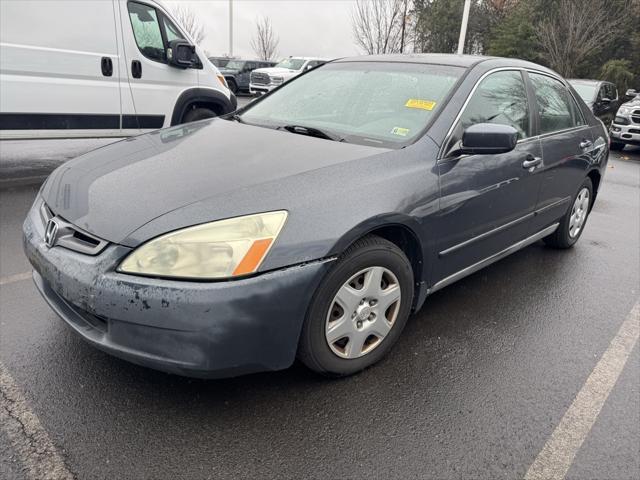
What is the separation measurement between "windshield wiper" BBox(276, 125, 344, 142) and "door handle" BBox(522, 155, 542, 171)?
4.28 feet

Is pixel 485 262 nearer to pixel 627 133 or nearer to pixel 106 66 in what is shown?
pixel 106 66

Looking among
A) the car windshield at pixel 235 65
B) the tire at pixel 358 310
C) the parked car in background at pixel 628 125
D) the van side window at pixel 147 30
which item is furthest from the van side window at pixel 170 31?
the car windshield at pixel 235 65

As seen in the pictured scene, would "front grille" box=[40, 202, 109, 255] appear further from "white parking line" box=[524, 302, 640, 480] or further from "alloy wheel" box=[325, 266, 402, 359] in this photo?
"white parking line" box=[524, 302, 640, 480]

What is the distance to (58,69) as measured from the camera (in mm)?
5469

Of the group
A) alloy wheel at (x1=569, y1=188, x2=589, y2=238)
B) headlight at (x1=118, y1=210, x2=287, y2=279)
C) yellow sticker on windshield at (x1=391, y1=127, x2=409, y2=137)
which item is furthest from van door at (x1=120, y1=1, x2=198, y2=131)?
headlight at (x1=118, y1=210, x2=287, y2=279)

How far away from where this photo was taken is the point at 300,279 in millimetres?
2006

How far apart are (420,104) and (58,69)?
437cm

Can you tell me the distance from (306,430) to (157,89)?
17.1 ft

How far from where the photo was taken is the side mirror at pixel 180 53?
609 centimetres

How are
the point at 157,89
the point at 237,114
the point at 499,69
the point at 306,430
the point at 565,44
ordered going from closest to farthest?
1. the point at 306,430
2. the point at 499,69
3. the point at 237,114
4. the point at 157,89
5. the point at 565,44

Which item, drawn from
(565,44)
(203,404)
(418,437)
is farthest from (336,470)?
(565,44)

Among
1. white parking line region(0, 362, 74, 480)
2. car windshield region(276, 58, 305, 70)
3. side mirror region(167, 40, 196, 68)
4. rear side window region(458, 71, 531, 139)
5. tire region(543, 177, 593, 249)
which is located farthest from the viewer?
car windshield region(276, 58, 305, 70)

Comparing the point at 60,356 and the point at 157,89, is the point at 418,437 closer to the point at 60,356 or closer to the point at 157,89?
the point at 60,356

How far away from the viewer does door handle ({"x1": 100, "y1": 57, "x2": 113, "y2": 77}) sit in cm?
574
